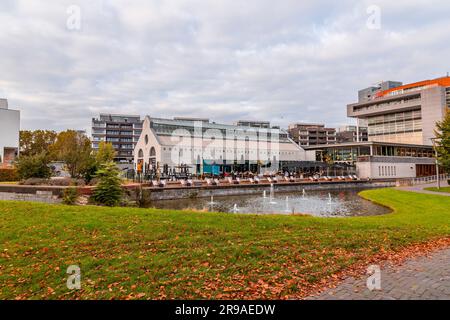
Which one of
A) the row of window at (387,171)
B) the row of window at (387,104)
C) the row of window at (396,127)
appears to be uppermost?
the row of window at (387,104)

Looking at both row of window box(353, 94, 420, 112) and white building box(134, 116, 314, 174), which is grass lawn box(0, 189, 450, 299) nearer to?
white building box(134, 116, 314, 174)

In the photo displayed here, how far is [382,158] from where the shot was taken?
59875mm

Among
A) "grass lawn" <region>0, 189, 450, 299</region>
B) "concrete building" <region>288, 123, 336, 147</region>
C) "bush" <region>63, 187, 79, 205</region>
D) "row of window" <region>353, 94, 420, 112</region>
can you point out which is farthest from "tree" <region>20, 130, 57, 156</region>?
"concrete building" <region>288, 123, 336, 147</region>

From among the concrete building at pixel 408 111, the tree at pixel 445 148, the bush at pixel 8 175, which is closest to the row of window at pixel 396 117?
the concrete building at pixel 408 111

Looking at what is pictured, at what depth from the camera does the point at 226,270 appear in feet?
20.3

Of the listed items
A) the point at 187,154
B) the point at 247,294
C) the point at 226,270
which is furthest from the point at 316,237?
the point at 187,154

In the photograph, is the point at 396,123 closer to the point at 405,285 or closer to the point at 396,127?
the point at 396,127

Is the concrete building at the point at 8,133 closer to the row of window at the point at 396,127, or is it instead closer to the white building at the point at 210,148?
the white building at the point at 210,148

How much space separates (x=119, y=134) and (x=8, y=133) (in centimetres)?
5230

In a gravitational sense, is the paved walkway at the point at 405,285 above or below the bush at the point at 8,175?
below

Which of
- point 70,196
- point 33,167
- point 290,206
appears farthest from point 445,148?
point 33,167

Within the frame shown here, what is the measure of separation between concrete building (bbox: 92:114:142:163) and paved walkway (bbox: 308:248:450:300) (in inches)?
3933

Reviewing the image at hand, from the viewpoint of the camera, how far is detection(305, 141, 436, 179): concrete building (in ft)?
192

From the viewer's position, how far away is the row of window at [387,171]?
59.2 metres
